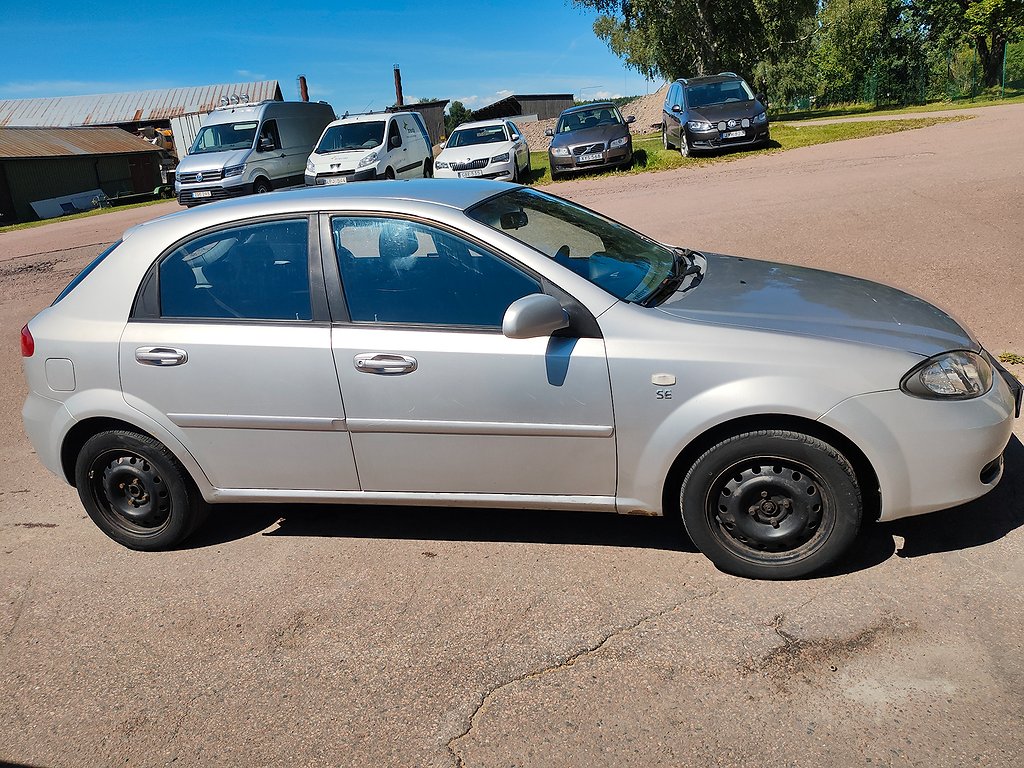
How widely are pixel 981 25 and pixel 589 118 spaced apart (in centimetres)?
2637

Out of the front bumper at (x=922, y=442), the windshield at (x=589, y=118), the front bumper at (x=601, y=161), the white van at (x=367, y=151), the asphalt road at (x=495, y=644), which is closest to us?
the asphalt road at (x=495, y=644)

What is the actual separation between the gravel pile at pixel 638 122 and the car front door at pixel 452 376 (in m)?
36.8

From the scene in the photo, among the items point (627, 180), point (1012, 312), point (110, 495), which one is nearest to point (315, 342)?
point (110, 495)

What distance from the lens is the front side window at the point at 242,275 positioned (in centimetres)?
390

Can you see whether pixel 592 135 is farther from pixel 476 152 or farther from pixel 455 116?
pixel 455 116

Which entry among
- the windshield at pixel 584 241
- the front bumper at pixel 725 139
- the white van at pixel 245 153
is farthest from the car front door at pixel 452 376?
the white van at pixel 245 153

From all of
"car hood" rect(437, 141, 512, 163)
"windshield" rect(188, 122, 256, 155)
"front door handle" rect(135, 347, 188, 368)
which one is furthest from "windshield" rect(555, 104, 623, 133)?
"front door handle" rect(135, 347, 188, 368)

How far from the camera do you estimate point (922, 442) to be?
3277 millimetres

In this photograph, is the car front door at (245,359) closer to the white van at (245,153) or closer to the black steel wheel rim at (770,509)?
the black steel wheel rim at (770,509)

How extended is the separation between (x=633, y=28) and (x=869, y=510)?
121 ft

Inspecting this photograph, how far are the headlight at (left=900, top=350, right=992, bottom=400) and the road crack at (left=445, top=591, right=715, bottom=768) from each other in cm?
115

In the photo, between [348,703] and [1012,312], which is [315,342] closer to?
[348,703]

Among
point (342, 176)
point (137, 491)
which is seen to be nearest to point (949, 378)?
point (137, 491)

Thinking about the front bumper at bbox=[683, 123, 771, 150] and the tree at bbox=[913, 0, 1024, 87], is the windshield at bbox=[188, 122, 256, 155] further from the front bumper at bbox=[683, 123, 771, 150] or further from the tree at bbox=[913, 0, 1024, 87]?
the tree at bbox=[913, 0, 1024, 87]
